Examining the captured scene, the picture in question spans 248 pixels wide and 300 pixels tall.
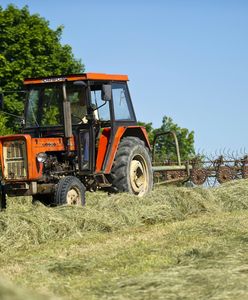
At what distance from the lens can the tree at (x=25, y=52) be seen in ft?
104

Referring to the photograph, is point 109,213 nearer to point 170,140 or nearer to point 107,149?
point 107,149

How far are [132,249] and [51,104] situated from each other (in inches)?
196

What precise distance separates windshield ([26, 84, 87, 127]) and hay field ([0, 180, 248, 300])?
1.51 m

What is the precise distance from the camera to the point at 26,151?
10.9m

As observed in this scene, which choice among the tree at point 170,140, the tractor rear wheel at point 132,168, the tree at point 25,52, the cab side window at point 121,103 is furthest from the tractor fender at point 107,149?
the tree at point 170,140

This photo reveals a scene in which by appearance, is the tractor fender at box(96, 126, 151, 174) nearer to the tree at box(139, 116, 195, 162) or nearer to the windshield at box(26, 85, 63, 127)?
→ the windshield at box(26, 85, 63, 127)

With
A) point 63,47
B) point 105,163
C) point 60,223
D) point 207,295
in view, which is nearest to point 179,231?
point 60,223

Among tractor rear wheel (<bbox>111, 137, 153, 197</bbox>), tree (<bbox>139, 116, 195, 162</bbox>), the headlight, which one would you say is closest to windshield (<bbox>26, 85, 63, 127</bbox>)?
the headlight

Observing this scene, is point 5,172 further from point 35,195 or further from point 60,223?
point 60,223

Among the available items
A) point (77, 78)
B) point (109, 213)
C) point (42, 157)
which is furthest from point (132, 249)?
point (77, 78)

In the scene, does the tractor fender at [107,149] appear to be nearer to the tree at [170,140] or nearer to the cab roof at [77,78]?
the cab roof at [77,78]

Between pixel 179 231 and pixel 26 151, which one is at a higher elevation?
pixel 26 151

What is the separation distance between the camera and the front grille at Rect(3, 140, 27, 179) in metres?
11.0

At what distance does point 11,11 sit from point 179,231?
2738 cm
